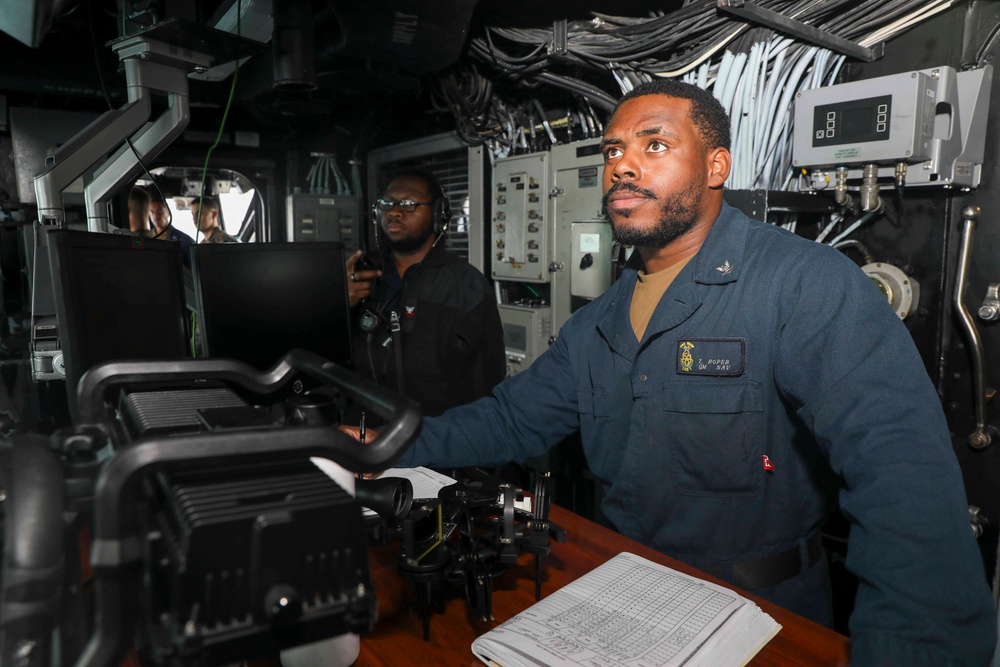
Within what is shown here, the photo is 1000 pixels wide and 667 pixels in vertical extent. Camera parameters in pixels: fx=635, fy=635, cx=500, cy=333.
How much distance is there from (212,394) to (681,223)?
123cm

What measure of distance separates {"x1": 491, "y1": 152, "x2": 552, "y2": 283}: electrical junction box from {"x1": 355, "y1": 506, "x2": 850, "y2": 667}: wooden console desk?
2.56 metres

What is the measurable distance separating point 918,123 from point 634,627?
206 centimetres

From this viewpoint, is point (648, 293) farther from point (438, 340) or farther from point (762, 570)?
point (438, 340)

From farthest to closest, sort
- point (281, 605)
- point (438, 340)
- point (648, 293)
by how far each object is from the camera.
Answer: point (438, 340), point (648, 293), point (281, 605)

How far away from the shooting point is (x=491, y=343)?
2.93m

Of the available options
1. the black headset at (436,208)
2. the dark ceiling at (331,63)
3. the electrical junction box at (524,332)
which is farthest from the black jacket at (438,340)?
the dark ceiling at (331,63)

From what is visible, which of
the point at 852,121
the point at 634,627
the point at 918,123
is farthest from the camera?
the point at 852,121

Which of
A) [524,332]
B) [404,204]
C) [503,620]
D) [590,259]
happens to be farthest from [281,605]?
[524,332]

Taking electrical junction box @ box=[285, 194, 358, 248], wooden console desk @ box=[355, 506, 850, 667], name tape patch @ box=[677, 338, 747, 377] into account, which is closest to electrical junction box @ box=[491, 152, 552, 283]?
electrical junction box @ box=[285, 194, 358, 248]

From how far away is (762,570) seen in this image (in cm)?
142

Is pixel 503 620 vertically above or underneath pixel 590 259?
underneath

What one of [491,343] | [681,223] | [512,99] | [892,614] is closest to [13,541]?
[892,614]

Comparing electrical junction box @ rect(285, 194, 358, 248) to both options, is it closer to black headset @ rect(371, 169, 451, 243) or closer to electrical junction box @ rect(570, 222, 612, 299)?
black headset @ rect(371, 169, 451, 243)

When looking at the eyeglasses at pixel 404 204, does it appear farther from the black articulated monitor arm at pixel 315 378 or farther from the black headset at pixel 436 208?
the black articulated monitor arm at pixel 315 378
